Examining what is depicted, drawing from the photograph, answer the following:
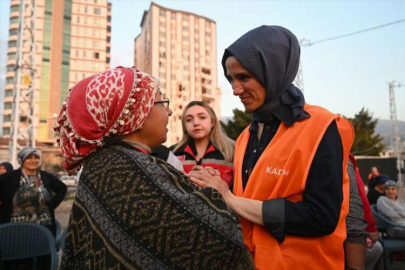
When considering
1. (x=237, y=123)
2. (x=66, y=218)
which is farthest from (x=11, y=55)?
(x=66, y=218)

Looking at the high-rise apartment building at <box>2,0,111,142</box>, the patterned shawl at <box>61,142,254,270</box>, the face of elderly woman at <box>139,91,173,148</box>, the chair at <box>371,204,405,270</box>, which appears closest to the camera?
the patterned shawl at <box>61,142,254,270</box>

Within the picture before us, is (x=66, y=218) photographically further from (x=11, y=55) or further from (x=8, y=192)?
(x=11, y=55)

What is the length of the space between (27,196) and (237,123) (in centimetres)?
2535

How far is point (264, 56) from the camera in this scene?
54.3 inches

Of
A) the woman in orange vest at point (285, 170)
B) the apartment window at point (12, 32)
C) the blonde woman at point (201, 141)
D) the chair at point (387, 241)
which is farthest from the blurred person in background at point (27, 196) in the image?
the apartment window at point (12, 32)

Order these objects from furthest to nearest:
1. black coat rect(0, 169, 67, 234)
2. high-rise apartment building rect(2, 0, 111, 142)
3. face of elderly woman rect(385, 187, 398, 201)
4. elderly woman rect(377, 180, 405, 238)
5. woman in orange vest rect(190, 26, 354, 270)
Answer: high-rise apartment building rect(2, 0, 111, 142) → face of elderly woman rect(385, 187, 398, 201) → elderly woman rect(377, 180, 405, 238) → black coat rect(0, 169, 67, 234) → woman in orange vest rect(190, 26, 354, 270)

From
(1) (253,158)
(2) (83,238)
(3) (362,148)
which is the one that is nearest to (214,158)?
(1) (253,158)

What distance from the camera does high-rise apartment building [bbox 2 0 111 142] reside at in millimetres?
57406

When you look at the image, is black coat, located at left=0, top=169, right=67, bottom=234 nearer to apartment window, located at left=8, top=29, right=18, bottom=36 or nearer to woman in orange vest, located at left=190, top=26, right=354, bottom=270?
woman in orange vest, located at left=190, top=26, right=354, bottom=270

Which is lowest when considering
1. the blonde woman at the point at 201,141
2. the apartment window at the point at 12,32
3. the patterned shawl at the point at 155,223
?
the patterned shawl at the point at 155,223

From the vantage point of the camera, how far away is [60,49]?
5981 cm

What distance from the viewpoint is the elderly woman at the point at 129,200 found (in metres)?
1.11

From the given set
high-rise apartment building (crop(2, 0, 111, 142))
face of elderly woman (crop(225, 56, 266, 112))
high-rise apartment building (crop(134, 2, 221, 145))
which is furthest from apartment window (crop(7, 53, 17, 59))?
face of elderly woman (crop(225, 56, 266, 112))

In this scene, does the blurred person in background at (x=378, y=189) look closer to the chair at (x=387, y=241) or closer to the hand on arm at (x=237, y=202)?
the chair at (x=387, y=241)
